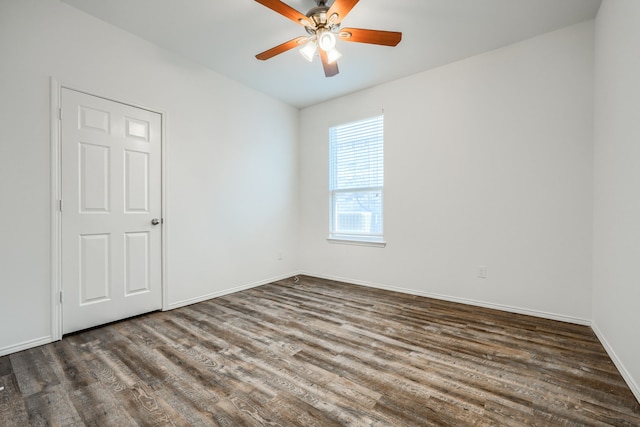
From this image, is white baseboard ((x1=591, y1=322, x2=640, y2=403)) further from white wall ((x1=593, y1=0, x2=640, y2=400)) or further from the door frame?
the door frame

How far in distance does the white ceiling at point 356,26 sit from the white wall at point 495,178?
28cm

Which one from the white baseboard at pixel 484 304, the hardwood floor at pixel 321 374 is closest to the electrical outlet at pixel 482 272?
the white baseboard at pixel 484 304

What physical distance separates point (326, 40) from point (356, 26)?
2.18 ft

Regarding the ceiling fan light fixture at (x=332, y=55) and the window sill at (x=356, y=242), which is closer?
the ceiling fan light fixture at (x=332, y=55)

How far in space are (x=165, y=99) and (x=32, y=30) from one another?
1034 mm

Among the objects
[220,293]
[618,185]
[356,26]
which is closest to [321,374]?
[220,293]

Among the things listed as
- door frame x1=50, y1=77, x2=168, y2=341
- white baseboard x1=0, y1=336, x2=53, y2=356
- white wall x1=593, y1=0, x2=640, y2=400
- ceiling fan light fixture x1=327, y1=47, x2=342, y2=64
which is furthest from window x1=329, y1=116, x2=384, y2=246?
white baseboard x1=0, y1=336, x2=53, y2=356

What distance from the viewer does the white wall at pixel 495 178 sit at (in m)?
2.62

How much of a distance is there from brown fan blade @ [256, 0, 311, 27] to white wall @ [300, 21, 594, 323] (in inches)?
76.6

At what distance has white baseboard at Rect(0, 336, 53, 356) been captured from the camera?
2.06m

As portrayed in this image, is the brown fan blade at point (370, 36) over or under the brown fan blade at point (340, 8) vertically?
under

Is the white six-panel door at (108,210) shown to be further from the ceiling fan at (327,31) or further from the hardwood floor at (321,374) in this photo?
the ceiling fan at (327,31)

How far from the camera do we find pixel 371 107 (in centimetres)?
392

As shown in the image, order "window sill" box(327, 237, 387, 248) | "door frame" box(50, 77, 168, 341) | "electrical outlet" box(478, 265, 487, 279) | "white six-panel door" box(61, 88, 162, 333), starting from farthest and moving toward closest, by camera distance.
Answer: "window sill" box(327, 237, 387, 248) < "electrical outlet" box(478, 265, 487, 279) < "white six-panel door" box(61, 88, 162, 333) < "door frame" box(50, 77, 168, 341)
